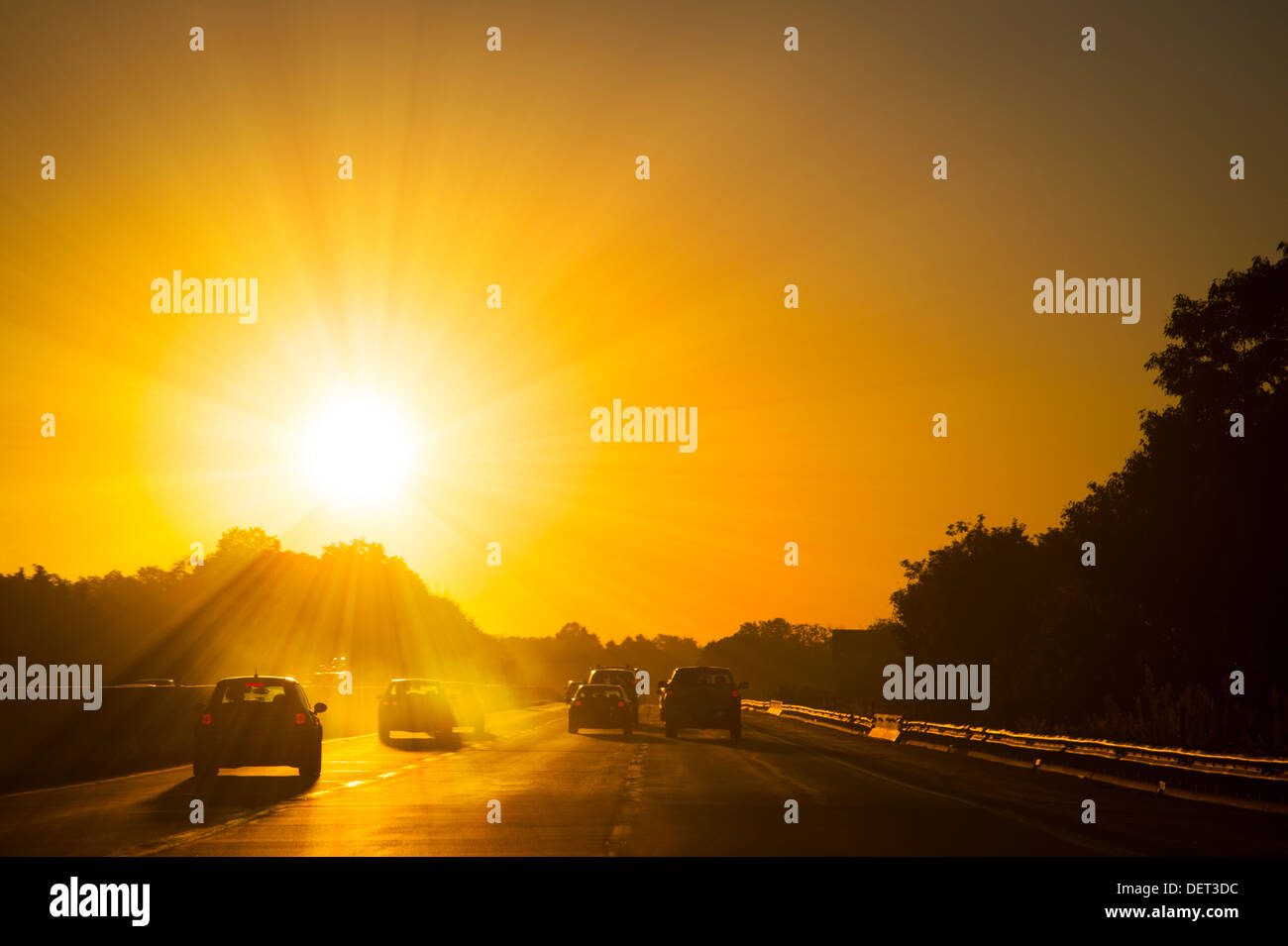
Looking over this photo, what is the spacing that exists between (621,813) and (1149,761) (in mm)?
11263

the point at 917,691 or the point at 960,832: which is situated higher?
the point at 960,832

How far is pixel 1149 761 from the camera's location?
80.4 feet

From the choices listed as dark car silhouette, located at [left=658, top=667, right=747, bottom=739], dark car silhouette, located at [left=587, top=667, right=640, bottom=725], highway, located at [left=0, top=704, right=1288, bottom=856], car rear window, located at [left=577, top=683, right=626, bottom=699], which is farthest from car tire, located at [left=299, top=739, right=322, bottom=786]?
dark car silhouette, located at [left=587, top=667, right=640, bottom=725]

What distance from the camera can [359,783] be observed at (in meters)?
24.0

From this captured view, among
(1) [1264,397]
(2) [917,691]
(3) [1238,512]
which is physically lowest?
(2) [917,691]

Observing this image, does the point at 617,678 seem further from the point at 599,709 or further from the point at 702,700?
the point at 702,700

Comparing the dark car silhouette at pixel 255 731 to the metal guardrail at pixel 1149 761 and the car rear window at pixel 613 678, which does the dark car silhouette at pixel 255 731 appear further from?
the car rear window at pixel 613 678

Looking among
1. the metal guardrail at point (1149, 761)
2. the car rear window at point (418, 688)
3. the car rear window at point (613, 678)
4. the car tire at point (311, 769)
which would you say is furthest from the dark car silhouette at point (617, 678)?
the car tire at point (311, 769)

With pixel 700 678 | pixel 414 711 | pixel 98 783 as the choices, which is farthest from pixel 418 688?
pixel 98 783

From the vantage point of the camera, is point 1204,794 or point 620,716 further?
point 620,716
